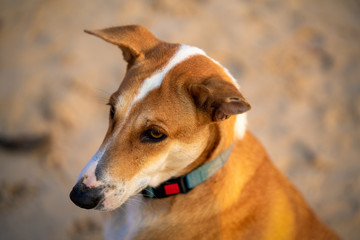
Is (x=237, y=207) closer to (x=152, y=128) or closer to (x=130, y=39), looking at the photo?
(x=152, y=128)

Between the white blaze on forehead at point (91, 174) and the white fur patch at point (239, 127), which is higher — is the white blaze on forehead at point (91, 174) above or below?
below

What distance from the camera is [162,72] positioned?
2.37 metres

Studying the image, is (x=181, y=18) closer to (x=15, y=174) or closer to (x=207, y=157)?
(x=15, y=174)

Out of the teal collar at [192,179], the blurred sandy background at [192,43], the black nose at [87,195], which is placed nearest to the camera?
the black nose at [87,195]

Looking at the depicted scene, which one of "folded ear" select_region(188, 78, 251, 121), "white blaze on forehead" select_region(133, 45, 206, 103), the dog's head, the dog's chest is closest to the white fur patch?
the dog's head

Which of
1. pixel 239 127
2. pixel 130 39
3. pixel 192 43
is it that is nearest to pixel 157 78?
pixel 130 39

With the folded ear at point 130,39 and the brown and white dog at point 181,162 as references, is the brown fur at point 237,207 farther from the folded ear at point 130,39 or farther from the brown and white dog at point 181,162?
the folded ear at point 130,39

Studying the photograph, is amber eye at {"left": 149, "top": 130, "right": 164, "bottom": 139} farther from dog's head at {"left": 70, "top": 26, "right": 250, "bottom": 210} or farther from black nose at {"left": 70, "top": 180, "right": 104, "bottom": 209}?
black nose at {"left": 70, "top": 180, "right": 104, "bottom": 209}

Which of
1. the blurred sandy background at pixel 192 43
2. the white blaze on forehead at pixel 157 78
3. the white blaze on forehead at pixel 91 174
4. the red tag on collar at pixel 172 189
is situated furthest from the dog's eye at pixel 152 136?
the blurred sandy background at pixel 192 43

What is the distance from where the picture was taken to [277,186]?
8.99 ft

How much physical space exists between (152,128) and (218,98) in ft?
1.68

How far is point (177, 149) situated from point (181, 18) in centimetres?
414

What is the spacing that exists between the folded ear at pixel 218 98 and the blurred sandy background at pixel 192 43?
244 cm

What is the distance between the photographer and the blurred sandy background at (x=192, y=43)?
4.19 metres
